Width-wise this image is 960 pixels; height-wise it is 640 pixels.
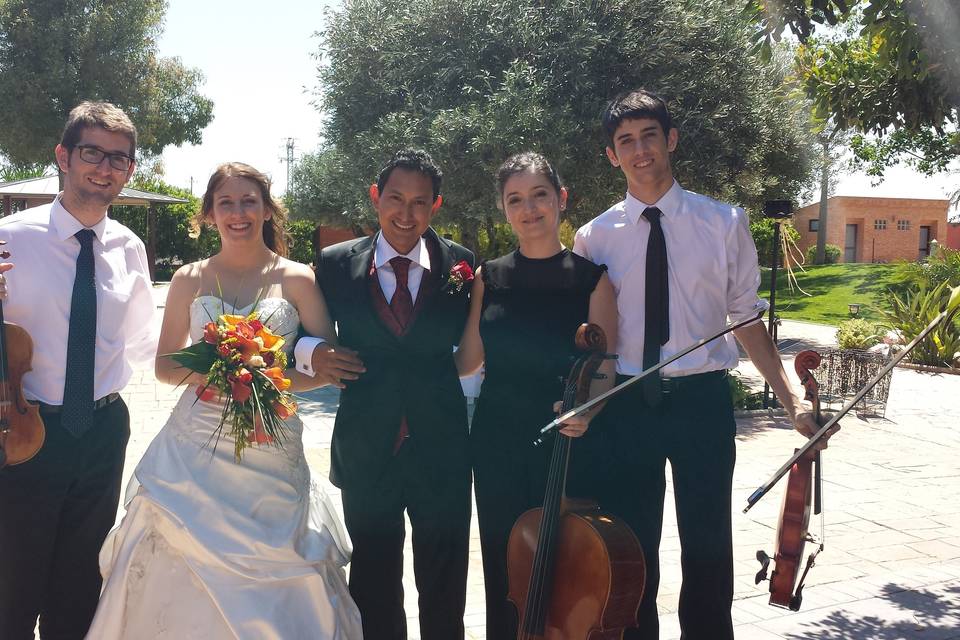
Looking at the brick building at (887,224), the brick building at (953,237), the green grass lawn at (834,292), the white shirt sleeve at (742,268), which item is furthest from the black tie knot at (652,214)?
the brick building at (887,224)

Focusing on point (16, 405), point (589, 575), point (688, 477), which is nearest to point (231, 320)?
point (16, 405)

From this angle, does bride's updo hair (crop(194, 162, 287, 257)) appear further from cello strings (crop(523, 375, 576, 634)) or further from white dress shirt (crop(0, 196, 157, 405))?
cello strings (crop(523, 375, 576, 634))

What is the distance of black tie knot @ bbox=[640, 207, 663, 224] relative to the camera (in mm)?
3192

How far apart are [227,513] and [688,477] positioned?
1.65 meters

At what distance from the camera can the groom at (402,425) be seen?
3.17 m

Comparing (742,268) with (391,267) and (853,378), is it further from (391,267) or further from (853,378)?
(853,378)

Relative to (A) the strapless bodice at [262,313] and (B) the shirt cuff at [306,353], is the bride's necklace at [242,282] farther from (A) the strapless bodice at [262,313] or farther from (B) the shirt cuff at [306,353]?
(B) the shirt cuff at [306,353]

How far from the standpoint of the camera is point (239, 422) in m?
2.94

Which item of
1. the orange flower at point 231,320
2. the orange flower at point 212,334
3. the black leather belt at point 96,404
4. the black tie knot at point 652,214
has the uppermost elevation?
the black tie knot at point 652,214

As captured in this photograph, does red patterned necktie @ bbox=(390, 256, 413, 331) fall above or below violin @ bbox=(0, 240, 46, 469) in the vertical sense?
above

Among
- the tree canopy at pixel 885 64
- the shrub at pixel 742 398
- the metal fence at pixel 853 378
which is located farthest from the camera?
the metal fence at pixel 853 378

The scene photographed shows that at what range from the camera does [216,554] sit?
2992 millimetres

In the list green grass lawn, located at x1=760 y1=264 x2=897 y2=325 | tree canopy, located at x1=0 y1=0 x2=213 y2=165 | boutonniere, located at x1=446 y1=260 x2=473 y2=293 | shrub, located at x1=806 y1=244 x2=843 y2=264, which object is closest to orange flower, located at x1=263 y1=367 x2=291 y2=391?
boutonniere, located at x1=446 y1=260 x2=473 y2=293

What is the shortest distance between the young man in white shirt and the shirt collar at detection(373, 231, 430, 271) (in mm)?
684
